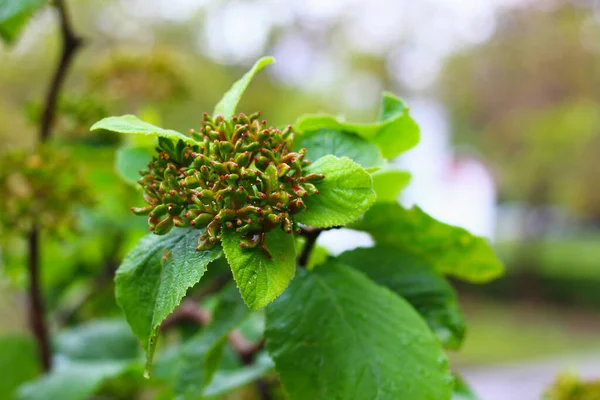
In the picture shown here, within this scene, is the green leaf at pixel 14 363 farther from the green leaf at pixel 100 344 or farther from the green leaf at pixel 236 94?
the green leaf at pixel 236 94

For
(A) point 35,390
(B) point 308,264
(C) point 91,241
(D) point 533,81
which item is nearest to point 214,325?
(B) point 308,264

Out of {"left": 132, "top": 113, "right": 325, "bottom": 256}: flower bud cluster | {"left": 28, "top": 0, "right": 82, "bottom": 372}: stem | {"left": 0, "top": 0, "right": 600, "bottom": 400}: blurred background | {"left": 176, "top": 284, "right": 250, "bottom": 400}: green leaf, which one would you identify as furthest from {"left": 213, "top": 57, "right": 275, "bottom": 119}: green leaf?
{"left": 0, "top": 0, "right": 600, "bottom": 400}: blurred background

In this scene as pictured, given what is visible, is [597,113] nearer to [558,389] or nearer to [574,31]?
[574,31]

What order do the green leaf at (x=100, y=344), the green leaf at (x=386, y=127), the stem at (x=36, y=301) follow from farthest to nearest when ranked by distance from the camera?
1. the green leaf at (x=100, y=344)
2. the stem at (x=36, y=301)
3. the green leaf at (x=386, y=127)

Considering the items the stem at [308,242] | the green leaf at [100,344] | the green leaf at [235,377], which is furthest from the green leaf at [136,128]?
the green leaf at [100,344]

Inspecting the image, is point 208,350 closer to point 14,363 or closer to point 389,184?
point 389,184

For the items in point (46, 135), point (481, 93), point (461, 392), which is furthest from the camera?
point (481, 93)

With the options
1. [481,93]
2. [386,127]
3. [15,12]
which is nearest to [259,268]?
[386,127]
